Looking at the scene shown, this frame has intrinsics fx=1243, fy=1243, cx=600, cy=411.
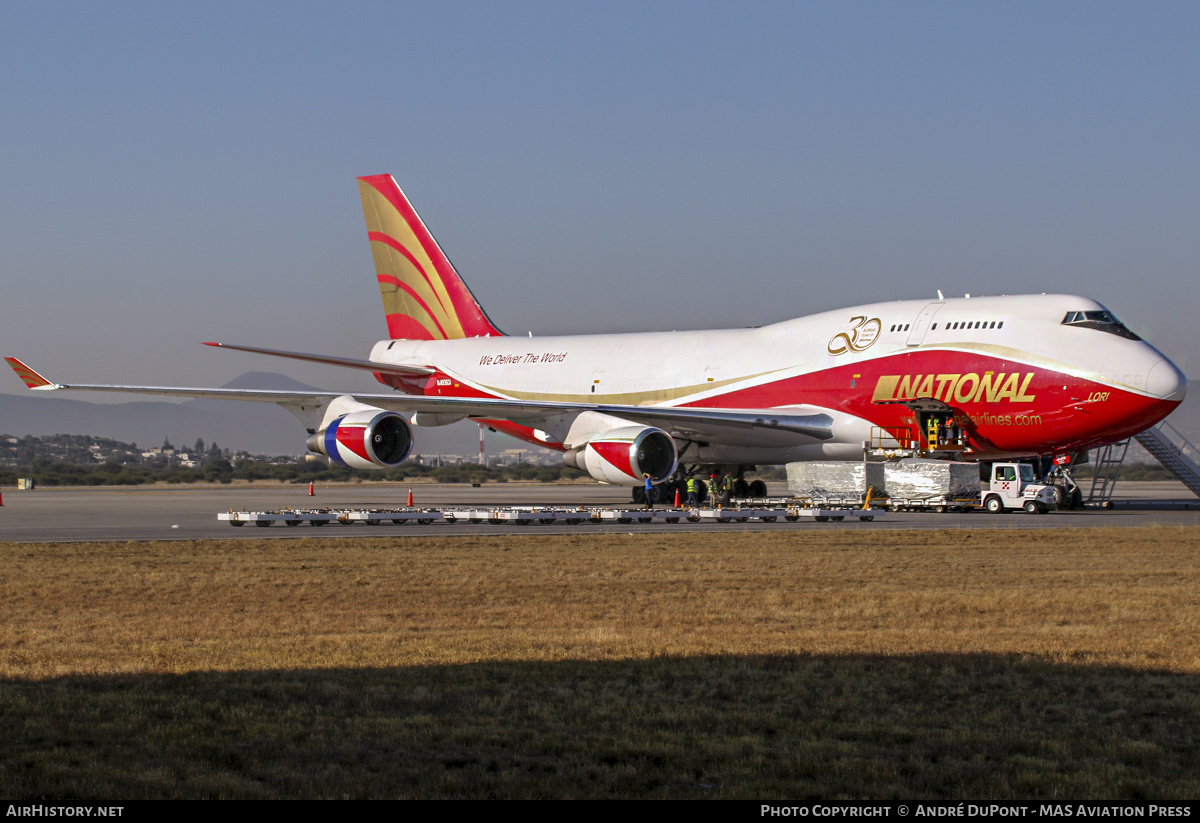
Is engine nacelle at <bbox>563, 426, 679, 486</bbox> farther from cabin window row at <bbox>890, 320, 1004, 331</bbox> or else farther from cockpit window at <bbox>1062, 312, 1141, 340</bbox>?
cockpit window at <bbox>1062, 312, 1141, 340</bbox>

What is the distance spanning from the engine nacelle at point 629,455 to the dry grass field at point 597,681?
44.1 feet

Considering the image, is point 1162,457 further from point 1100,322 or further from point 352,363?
point 352,363

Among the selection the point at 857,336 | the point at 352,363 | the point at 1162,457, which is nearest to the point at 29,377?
the point at 352,363

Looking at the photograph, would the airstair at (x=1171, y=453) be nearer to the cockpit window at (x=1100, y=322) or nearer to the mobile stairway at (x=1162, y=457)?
the mobile stairway at (x=1162, y=457)

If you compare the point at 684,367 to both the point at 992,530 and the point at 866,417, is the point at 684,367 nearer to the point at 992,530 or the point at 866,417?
the point at 866,417

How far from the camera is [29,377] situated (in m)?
31.4

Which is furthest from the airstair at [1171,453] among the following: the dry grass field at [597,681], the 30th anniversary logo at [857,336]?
the dry grass field at [597,681]

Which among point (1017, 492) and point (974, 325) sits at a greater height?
point (974, 325)

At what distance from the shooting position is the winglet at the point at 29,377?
30.6m

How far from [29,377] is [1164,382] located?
27.1 m

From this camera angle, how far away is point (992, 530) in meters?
22.9

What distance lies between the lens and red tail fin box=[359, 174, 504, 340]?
41812mm

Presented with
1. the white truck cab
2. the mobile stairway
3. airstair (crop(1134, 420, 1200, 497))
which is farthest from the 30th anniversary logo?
airstair (crop(1134, 420, 1200, 497))
